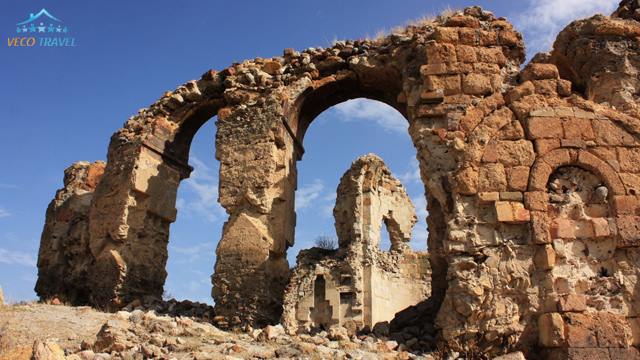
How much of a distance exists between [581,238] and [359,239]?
7.99m

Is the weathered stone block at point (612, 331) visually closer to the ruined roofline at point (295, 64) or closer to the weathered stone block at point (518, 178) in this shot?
the weathered stone block at point (518, 178)

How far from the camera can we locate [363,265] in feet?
42.9

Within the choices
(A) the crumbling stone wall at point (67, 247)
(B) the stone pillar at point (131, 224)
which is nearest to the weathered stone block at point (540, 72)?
(B) the stone pillar at point (131, 224)

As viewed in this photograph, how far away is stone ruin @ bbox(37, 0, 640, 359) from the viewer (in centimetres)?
536

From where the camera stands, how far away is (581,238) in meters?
5.53

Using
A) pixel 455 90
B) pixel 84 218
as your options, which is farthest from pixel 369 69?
pixel 84 218

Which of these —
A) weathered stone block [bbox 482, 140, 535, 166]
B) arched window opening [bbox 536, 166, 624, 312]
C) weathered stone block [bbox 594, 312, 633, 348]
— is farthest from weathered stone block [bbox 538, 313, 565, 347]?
weathered stone block [bbox 482, 140, 535, 166]

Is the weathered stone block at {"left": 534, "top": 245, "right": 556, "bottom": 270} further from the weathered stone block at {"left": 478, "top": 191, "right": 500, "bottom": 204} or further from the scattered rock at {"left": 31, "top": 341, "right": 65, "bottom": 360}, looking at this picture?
the scattered rock at {"left": 31, "top": 341, "right": 65, "bottom": 360}

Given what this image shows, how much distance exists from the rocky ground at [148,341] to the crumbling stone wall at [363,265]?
579 centimetres

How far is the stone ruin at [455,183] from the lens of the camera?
5.36 meters

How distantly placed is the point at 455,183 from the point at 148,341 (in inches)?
139

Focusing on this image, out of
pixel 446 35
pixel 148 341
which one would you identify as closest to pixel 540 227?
pixel 446 35

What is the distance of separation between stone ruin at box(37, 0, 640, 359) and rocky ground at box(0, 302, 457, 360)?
927mm

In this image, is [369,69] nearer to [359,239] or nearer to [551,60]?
[551,60]
